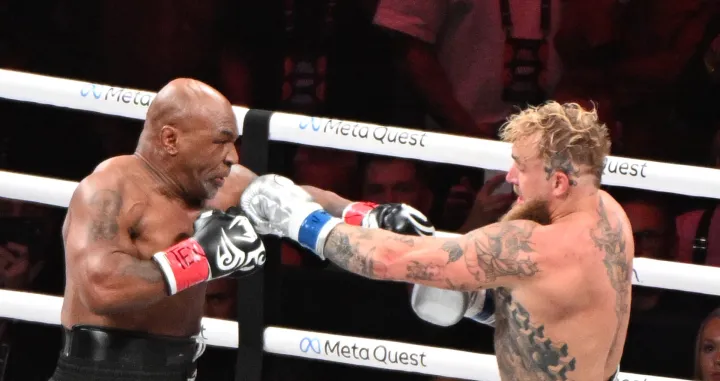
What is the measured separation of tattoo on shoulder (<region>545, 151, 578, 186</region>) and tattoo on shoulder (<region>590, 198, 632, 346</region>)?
0.39ft

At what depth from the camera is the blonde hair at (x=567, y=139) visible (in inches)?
91.4

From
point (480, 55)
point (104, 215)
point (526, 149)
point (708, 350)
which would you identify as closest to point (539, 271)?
point (526, 149)

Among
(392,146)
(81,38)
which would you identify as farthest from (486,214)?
(81,38)

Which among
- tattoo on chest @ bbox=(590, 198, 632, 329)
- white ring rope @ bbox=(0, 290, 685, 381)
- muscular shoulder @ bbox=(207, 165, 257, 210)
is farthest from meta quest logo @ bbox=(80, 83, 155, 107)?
tattoo on chest @ bbox=(590, 198, 632, 329)

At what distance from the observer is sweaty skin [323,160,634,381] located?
2309mm

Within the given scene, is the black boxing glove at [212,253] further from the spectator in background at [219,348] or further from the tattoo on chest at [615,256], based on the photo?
the spectator in background at [219,348]

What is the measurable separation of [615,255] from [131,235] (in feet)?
3.64

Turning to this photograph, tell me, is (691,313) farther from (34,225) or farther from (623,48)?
(34,225)

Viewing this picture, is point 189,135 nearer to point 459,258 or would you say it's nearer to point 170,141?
point 170,141

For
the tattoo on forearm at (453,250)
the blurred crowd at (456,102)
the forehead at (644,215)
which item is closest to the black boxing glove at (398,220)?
the tattoo on forearm at (453,250)

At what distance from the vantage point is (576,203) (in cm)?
237

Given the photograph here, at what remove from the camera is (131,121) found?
3.72 metres

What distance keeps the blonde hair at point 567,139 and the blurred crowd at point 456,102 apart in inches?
40.0

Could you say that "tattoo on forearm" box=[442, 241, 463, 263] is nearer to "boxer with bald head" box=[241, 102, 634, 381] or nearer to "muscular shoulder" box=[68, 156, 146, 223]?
"boxer with bald head" box=[241, 102, 634, 381]
